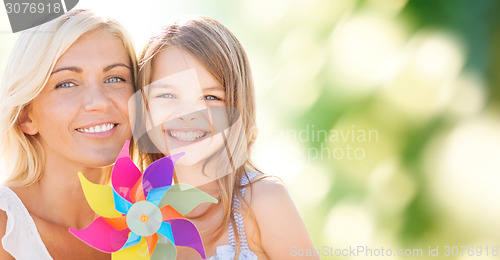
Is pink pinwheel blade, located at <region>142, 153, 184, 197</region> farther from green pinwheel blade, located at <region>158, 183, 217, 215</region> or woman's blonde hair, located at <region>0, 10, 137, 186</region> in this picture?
woman's blonde hair, located at <region>0, 10, 137, 186</region>

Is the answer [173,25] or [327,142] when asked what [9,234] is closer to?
[173,25]

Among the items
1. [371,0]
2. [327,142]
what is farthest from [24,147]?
[371,0]

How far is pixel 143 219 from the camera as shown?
130 cm

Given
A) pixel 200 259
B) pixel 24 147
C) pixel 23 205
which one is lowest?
pixel 200 259

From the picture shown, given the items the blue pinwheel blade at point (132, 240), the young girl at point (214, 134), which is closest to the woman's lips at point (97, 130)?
the young girl at point (214, 134)

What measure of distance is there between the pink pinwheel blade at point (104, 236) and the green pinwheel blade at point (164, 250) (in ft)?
0.27

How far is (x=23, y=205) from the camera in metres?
1.51

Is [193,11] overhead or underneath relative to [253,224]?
overhead

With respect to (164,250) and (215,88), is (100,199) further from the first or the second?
(215,88)

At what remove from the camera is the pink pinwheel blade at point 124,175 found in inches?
52.7

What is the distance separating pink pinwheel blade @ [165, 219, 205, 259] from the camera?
4.32ft

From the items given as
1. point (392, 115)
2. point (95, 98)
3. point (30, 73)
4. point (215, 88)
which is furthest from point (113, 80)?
point (392, 115)

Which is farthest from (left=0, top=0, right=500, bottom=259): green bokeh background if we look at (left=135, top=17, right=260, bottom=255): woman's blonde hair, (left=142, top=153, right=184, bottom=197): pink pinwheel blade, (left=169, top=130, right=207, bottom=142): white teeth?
(left=142, top=153, right=184, bottom=197): pink pinwheel blade

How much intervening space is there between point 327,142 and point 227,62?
6.05ft
